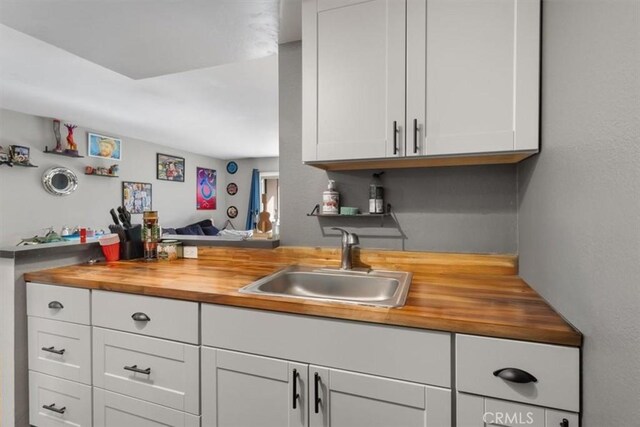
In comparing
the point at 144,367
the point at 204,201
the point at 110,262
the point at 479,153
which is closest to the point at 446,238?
the point at 479,153

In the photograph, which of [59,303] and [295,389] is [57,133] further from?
[295,389]

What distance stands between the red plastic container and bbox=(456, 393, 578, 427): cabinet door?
5.93ft

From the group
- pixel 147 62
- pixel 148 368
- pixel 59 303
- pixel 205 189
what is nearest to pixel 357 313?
pixel 148 368

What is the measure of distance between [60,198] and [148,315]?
12.4ft

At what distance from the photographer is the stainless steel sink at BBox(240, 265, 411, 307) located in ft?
4.40

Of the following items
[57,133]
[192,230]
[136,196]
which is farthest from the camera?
[192,230]

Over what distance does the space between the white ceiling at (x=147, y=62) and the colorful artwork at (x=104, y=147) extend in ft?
0.48

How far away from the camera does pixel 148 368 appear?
3.94 feet

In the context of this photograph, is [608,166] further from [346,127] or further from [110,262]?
[110,262]

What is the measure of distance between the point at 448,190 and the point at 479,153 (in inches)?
13.5

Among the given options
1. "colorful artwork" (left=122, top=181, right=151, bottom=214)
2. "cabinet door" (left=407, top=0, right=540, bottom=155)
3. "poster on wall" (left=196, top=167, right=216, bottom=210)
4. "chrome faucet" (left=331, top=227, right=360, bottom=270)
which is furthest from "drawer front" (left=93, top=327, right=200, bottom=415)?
"poster on wall" (left=196, top=167, right=216, bottom=210)

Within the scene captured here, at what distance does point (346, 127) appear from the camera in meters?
1.31

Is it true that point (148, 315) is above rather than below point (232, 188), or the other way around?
below

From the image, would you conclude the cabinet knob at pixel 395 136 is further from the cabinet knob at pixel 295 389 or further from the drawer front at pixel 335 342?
the cabinet knob at pixel 295 389
